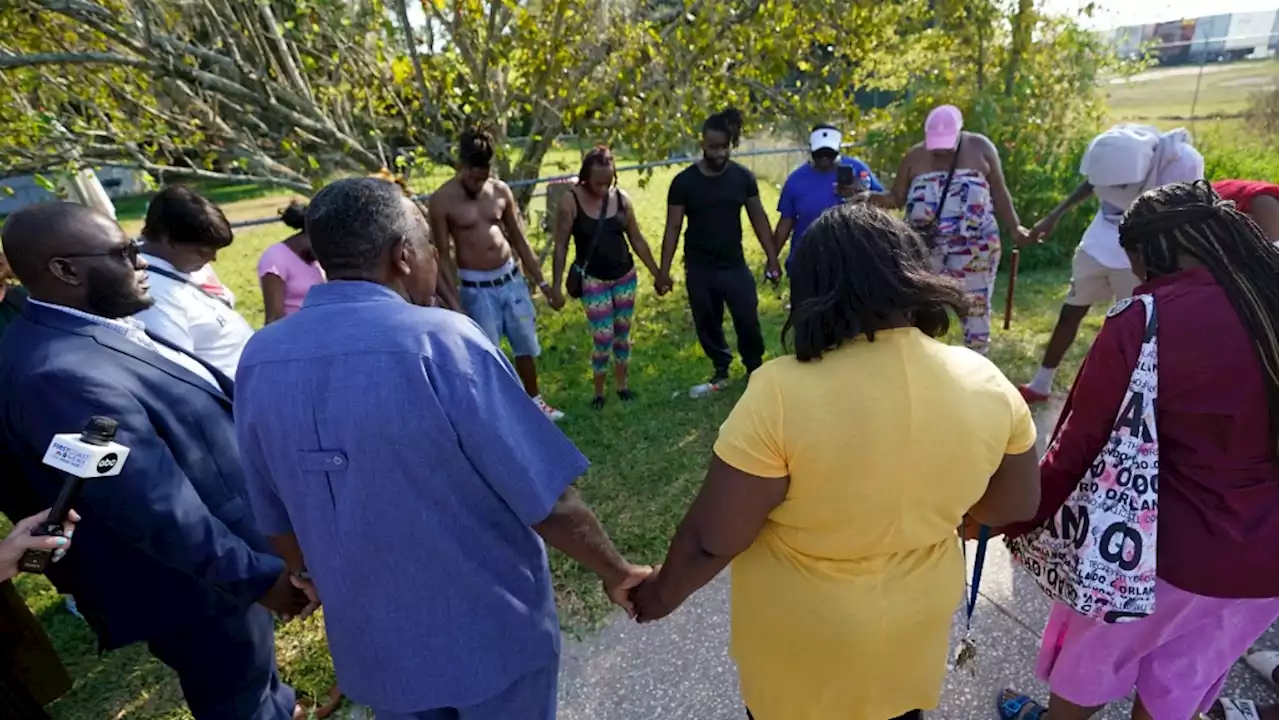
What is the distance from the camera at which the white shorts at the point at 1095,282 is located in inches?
156

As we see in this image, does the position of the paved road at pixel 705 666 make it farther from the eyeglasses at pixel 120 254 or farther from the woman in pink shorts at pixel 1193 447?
the eyeglasses at pixel 120 254

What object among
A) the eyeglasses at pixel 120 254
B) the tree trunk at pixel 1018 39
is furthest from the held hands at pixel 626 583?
the tree trunk at pixel 1018 39

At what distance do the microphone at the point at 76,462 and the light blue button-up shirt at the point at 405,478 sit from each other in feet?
0.98

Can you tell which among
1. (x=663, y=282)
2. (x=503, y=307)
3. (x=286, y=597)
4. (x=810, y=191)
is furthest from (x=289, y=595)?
(x=810, y=191)

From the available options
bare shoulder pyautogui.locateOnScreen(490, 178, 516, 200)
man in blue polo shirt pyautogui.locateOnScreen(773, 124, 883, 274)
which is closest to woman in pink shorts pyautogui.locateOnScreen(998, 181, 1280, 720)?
man in blue polo shirt pyautogui.locateOnScreen(773, 124, 883, 274)

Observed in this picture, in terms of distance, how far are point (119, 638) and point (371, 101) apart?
16.8 feet

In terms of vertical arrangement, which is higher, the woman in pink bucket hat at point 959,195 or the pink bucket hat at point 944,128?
the pink bucket hat at point 944,128

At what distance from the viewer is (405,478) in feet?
4.56

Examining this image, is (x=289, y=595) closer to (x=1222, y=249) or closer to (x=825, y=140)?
(x=1222, y=249)

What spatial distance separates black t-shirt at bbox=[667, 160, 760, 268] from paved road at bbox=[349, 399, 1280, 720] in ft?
7.65

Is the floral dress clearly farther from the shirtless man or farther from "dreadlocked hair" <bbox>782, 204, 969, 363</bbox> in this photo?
"dreadlocked hair" <bbox>782, 204, 969, 363</bbox>

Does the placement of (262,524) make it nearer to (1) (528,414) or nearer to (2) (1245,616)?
(1) (528,414)

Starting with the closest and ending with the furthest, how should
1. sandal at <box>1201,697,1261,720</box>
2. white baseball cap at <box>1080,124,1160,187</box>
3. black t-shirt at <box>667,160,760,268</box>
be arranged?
sandal at <box>1201,697,1261,720</box> < white baseball cap at <box>1080,124,1160,187</box> < black t-shirt at <box>667,160,760,268</box>

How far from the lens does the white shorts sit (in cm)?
397
